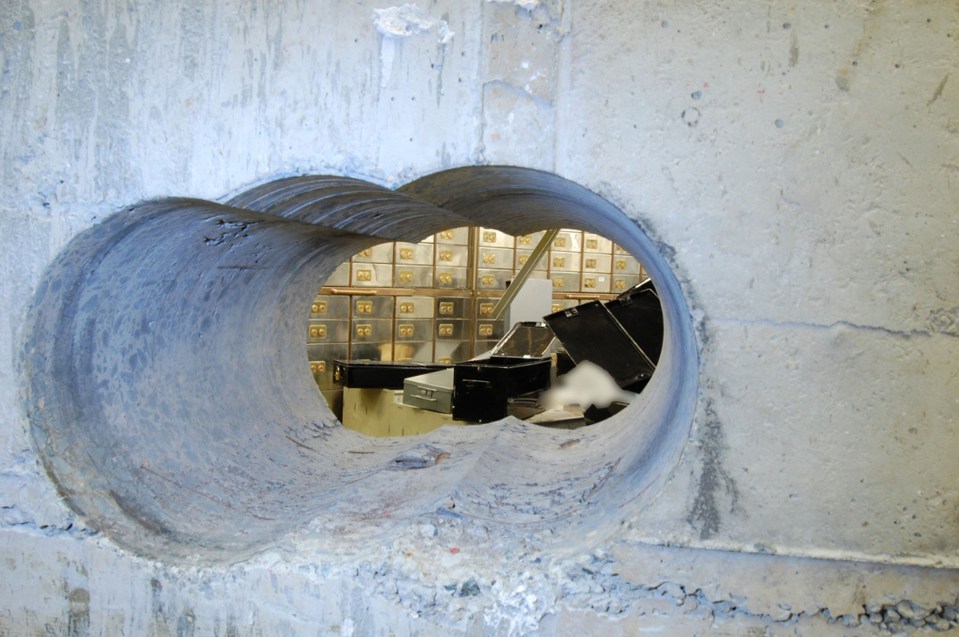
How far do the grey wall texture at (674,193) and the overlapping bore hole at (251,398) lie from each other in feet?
0.29

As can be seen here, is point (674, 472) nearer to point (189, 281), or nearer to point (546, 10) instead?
point (546, 10)

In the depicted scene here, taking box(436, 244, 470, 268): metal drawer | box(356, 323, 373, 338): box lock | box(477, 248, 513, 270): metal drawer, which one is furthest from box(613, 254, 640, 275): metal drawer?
box(356, 323, 373, 338): box lock

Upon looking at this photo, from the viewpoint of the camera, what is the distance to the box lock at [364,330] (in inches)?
302

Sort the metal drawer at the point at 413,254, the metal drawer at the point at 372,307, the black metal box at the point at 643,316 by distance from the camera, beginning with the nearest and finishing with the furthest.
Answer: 1. the black metal box at the point at 643,316
2. the metal drawer at the point at 372,307
3. the metal drawer at the point at 413,254

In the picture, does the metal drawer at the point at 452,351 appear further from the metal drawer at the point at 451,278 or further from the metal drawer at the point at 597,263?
the metal drawer at the point at 597,263

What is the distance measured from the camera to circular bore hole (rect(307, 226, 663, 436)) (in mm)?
3809

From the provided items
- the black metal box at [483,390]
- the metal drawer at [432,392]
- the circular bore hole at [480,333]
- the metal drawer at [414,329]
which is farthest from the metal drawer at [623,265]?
the black metal box at [483,390]

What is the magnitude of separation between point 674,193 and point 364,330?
6.61 metres

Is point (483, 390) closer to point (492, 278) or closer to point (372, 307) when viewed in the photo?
point (372, 307)

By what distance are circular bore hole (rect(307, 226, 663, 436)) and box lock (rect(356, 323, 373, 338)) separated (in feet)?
0.05

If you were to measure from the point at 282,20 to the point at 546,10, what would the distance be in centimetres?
59

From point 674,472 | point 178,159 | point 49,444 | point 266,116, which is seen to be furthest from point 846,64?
point 49,444

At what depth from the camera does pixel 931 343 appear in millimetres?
1343

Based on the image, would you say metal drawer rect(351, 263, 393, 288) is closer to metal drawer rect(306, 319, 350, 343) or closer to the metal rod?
metal drawer rect(306, 319, 350, 343)
